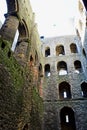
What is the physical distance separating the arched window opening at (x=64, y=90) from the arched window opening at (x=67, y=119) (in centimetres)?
109

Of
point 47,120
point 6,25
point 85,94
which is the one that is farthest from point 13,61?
point 85,94

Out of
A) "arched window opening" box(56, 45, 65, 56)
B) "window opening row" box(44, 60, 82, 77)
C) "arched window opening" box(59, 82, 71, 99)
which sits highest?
"arched window opening" box(56, 45, 65, 56)

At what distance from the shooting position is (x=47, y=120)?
12.1 m

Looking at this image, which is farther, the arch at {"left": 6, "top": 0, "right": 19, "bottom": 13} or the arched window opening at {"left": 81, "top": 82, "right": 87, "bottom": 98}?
the arched window opening at {"left": 81, "top": 82, "right": 87, "bottom": 98}

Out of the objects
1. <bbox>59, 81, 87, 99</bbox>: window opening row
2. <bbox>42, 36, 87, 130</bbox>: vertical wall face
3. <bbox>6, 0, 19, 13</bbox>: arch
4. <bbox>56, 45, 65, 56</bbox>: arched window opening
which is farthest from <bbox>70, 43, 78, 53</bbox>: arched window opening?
<bbox>6, 0, 19, 13</bbox>: arch

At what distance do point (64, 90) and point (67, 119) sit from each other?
2.26 metres

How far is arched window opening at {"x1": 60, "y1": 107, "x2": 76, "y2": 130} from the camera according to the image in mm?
12922

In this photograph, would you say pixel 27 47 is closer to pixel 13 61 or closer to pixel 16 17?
pixel 16 17

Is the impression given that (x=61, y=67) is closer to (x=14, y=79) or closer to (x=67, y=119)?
(x=67, y=119)

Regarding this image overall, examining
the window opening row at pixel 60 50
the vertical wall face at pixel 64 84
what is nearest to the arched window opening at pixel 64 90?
the vertical wall face at pixel 64 84

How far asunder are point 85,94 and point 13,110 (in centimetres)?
845

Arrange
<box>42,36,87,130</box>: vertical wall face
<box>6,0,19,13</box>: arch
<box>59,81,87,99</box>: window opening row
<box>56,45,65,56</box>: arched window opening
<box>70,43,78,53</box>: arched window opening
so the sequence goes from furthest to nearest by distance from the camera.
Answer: <box>56,45,65,56</box>: arched window opening
<box>70,43,78,53</box>: arched window opening
<box>59,81,87,99</box>: window opening row
<box>42,36,87,130</box>: vertical wall face
<box>6,0,19,13</box>: arch

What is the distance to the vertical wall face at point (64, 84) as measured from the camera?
12219mm

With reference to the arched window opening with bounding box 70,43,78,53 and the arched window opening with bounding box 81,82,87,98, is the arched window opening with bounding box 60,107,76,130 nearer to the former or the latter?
the arched window opening with bounding box 81,82,87,98
